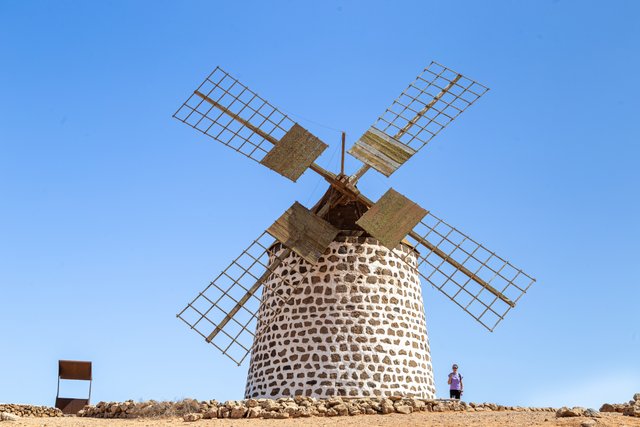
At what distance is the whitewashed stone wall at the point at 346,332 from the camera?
16.5 meters

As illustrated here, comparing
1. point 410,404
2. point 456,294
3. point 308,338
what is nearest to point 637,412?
point 410,404

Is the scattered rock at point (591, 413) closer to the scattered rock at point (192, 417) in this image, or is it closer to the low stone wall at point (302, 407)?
the low stone wall at point (302, 407)

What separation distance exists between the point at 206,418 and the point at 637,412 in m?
6.67

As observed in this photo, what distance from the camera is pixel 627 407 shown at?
13844 mm

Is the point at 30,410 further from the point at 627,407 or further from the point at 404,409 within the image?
the point at 627,407

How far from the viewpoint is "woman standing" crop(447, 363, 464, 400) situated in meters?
17.0

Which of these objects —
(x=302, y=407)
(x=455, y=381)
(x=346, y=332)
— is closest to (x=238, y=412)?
(x=302, y=407)

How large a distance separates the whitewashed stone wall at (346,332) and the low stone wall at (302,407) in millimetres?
1108

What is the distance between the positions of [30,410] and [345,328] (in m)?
6.71

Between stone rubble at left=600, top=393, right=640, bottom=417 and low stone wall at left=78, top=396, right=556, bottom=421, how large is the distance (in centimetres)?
87

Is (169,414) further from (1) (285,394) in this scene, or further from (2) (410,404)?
(2) (410,404)

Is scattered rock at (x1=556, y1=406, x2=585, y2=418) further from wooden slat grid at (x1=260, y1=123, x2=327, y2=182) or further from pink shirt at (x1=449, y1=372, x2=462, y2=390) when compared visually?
wooden slat grid at (x1=260, y1=123, x2=327, y2=182)

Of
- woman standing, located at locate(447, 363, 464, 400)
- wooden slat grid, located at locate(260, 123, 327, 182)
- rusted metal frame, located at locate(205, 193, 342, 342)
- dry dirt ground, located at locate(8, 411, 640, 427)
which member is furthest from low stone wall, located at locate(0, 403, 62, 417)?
woman standing, located at locate(447, 363, 464, 400)

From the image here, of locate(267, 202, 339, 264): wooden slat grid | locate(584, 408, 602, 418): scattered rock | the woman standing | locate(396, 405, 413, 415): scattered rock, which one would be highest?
locate(267, 202, 339, 264): wooden slat grid
